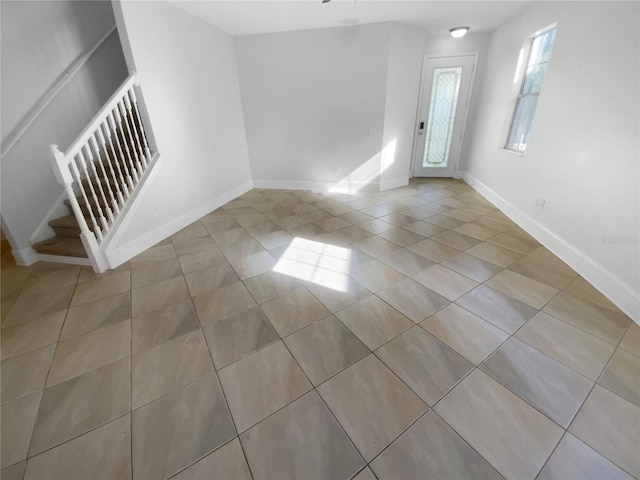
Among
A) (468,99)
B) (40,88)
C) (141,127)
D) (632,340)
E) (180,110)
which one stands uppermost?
(40,88)

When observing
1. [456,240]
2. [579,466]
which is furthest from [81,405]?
[456,240]

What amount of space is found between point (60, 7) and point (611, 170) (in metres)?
5.88

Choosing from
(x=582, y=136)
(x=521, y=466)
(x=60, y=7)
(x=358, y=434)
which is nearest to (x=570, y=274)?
(x=582, y=136)

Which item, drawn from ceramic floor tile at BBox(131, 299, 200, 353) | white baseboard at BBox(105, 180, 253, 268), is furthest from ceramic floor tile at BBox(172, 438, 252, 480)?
white baseboard at BBox(105, 180, 253, 268)

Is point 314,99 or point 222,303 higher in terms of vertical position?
point 314,99

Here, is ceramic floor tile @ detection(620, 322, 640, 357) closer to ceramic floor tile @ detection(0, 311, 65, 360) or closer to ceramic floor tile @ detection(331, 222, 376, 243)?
ceramic floor tile @ detection(331, 222, 376, 243)

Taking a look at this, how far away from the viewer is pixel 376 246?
3.08 m

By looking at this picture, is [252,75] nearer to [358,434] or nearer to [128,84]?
[128,84]

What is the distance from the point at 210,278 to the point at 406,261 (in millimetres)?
1944

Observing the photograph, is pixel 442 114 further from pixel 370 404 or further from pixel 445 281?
pixel 370 404

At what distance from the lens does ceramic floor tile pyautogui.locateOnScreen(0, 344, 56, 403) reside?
1.54 metres

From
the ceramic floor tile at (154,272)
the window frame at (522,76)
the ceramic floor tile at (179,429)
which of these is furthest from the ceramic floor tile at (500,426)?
the window frame at (522,76)

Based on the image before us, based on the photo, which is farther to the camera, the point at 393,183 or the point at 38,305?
the point at 393,183

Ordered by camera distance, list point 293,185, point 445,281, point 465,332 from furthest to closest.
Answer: point 293,185 < point 445,281 < point 465,332
